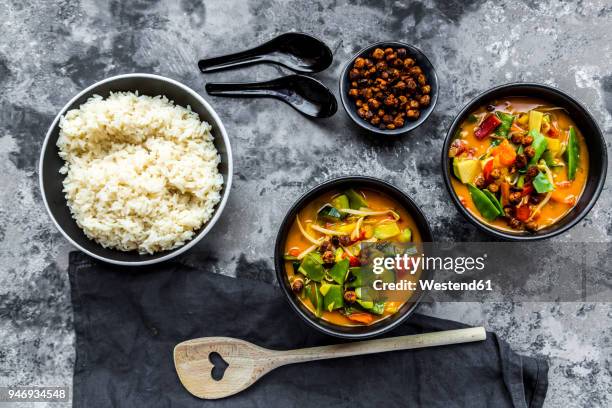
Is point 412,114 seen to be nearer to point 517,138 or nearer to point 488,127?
point 488,127

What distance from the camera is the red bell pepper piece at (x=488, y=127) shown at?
8.93 feet

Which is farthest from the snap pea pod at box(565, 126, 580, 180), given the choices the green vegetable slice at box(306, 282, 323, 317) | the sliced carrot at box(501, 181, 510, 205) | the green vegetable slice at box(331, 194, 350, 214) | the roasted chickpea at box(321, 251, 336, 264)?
the green vegetable slice at box(306, 282, 323, 317)

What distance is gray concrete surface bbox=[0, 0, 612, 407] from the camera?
9.31 ft

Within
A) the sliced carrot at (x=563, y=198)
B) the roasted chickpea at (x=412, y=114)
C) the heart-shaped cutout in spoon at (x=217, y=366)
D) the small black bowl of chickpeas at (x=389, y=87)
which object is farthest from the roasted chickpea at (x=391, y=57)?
the heart-shaped cutout in spoon at (x=217, y=366)

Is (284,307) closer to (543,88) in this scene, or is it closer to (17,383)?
(17,383)

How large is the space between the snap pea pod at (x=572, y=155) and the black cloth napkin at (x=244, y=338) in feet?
2.73

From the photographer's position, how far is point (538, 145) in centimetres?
Answer: 266

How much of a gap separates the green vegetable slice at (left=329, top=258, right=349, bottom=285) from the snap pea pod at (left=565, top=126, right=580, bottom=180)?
1.08 metres

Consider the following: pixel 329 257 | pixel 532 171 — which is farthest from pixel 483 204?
pixel 329 257

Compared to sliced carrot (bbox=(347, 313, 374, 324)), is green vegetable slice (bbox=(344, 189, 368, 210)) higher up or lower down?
higher up

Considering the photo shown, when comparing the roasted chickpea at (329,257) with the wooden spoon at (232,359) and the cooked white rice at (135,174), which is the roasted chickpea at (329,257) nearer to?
the wooden spoon at (232,359)

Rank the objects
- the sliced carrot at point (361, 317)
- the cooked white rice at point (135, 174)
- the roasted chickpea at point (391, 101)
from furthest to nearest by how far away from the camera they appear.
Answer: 1. the roasted chickpea at point (391, 101)
2. the sliced carrot at point (361, 317)
3. the cooked white rice at point (135, 174)

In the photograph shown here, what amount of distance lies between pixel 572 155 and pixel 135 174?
1.91m

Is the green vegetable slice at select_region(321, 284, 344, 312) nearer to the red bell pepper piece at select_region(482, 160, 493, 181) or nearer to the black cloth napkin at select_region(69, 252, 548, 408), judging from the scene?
the black cloth napkin at select_region(69, 252, 548, 408)
